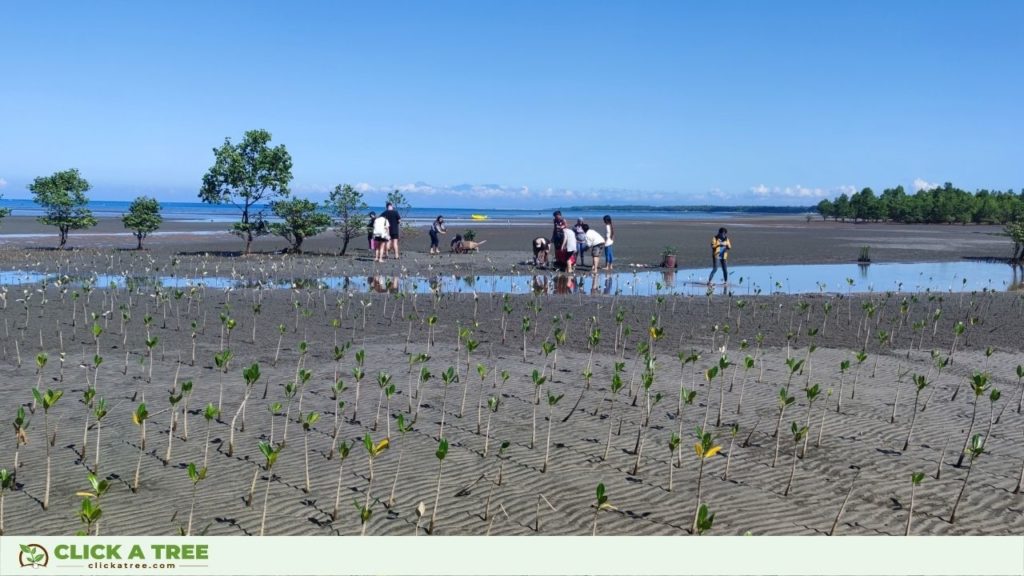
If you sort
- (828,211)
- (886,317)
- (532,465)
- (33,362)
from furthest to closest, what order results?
(828,211), (886,317), (33,362), (532,465)

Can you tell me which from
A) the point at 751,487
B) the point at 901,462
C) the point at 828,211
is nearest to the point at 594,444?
the point at 751,487

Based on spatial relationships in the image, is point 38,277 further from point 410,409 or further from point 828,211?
point 828,211

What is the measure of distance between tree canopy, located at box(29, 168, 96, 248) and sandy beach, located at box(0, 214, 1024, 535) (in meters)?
16.7

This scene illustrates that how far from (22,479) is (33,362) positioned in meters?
5.35

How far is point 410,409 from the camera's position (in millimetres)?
9383

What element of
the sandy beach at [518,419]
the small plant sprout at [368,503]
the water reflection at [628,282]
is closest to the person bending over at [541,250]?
the water reflection at [628,282]

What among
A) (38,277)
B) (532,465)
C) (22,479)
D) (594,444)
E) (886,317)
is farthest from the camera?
(38,277)

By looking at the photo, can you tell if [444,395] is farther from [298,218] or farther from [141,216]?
[141,216]

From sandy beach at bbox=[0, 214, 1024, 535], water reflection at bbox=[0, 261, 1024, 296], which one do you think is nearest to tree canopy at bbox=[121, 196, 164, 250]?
water reflection at bbox=[0, 261, 1024, 296]

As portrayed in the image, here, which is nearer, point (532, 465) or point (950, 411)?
point (532, 465)

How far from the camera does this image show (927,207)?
303 feet

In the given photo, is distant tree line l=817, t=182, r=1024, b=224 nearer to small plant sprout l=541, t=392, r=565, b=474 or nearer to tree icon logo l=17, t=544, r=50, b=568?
small plant sprout l=541, t=392, r=565, b=474

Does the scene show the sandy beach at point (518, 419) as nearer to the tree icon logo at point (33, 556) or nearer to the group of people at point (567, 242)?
the tree icon logo at point (33, 556)

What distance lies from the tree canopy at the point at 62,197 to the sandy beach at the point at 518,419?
16732 millimetres
